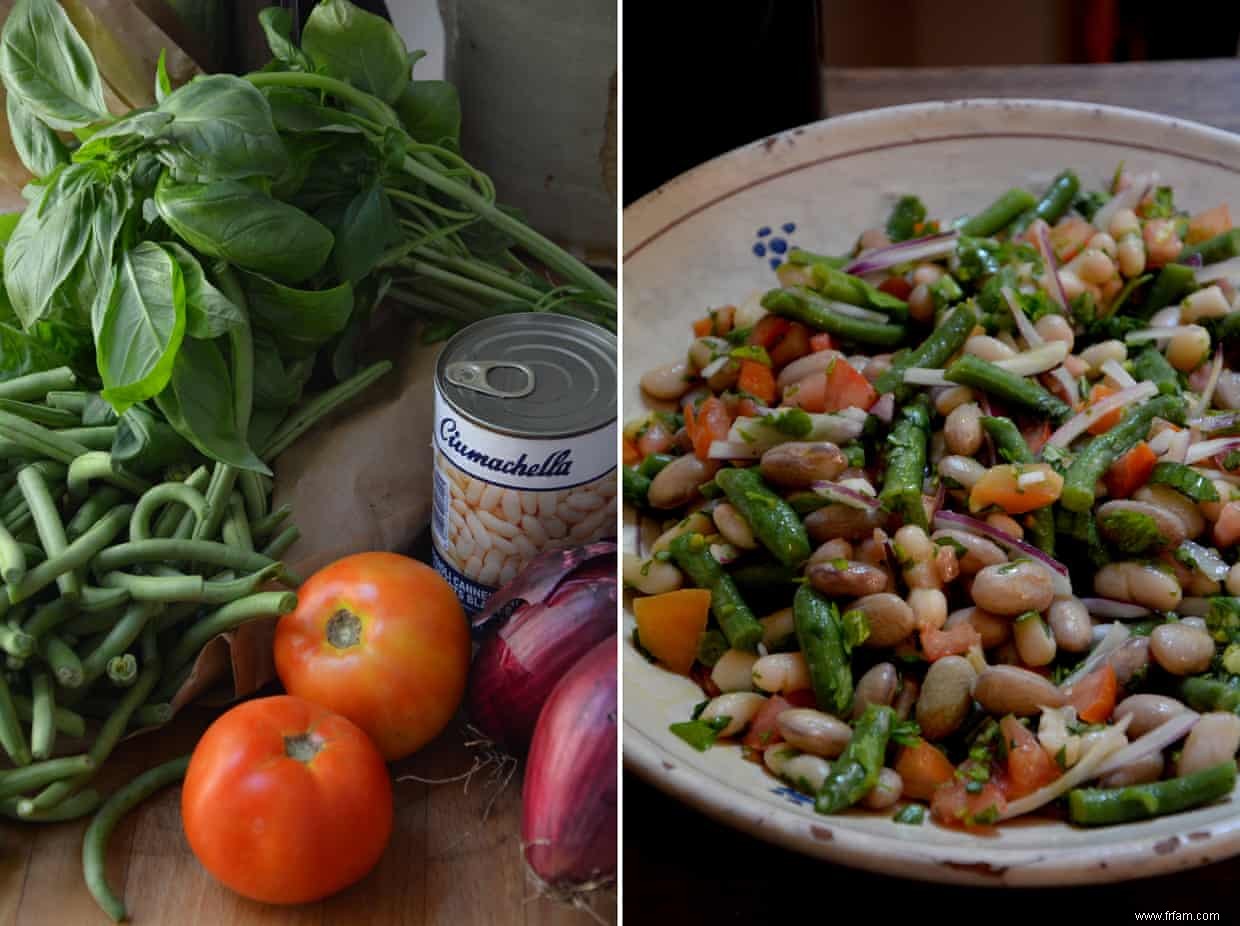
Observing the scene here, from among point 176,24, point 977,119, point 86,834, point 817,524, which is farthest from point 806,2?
point 86,834

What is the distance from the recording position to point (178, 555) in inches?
28.3

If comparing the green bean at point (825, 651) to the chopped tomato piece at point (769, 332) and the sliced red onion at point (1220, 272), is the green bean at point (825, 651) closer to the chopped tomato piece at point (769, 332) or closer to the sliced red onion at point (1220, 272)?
the chopped tomato piece at point (769, 332)

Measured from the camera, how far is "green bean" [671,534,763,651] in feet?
3.67

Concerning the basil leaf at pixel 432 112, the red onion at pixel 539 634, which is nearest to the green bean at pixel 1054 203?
the basil leaf at pixel 432 112

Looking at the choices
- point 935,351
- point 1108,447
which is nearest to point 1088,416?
point 1108,447

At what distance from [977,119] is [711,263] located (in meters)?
0.39

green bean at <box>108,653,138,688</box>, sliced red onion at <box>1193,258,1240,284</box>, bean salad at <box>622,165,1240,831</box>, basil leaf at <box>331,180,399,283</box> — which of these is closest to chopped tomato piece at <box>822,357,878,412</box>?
bean salad at <box>622,165,1240,831</box>

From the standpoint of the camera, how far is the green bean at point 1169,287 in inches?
55.3

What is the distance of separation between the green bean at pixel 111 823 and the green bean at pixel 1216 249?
47.4 inches

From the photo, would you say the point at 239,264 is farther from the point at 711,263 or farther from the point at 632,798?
the point at 711,263

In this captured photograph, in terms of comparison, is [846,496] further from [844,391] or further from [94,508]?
[94,508]

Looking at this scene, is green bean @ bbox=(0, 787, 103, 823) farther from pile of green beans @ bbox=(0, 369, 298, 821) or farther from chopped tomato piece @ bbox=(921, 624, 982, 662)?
chopped tomato piece @ bbox=(921, 624, 982, 662)

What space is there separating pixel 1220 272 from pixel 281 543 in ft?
3.65

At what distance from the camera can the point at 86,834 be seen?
0.63 m
